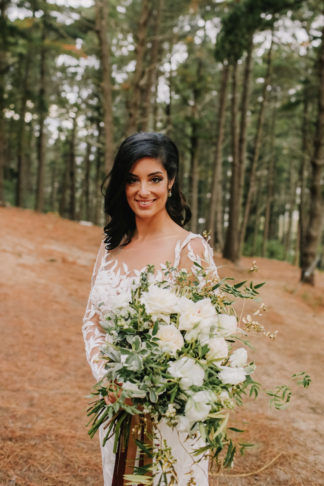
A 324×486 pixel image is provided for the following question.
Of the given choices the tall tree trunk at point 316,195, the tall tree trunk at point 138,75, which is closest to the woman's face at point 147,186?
the tall tree trunk at point 138,75

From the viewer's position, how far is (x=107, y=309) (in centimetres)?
207

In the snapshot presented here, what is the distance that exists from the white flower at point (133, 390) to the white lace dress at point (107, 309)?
460 mm

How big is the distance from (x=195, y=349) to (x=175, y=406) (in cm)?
22

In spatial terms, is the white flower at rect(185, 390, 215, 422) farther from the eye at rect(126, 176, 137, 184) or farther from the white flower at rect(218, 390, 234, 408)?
the eye at rect(126, 176, 137, 184)

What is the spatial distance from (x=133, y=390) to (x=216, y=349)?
1.12 ft

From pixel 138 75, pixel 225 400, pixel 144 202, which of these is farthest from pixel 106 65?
pixel 225 400

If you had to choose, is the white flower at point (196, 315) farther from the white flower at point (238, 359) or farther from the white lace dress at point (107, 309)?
the white lace dress at point (107, 309)

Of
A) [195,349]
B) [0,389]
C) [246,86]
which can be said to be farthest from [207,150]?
[195,349]

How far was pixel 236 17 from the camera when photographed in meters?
9.49

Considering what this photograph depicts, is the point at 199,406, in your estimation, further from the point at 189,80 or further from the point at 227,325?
the point at 189,80

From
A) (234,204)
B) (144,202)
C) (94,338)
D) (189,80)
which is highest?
(189,80)

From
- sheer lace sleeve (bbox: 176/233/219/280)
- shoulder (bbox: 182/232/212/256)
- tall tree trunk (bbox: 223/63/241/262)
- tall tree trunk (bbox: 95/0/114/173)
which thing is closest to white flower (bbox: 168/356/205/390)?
sheer lace sleeve (bbox: 176/233/219/280)

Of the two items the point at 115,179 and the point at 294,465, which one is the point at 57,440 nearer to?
the point at 294,465

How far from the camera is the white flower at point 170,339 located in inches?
57.2
